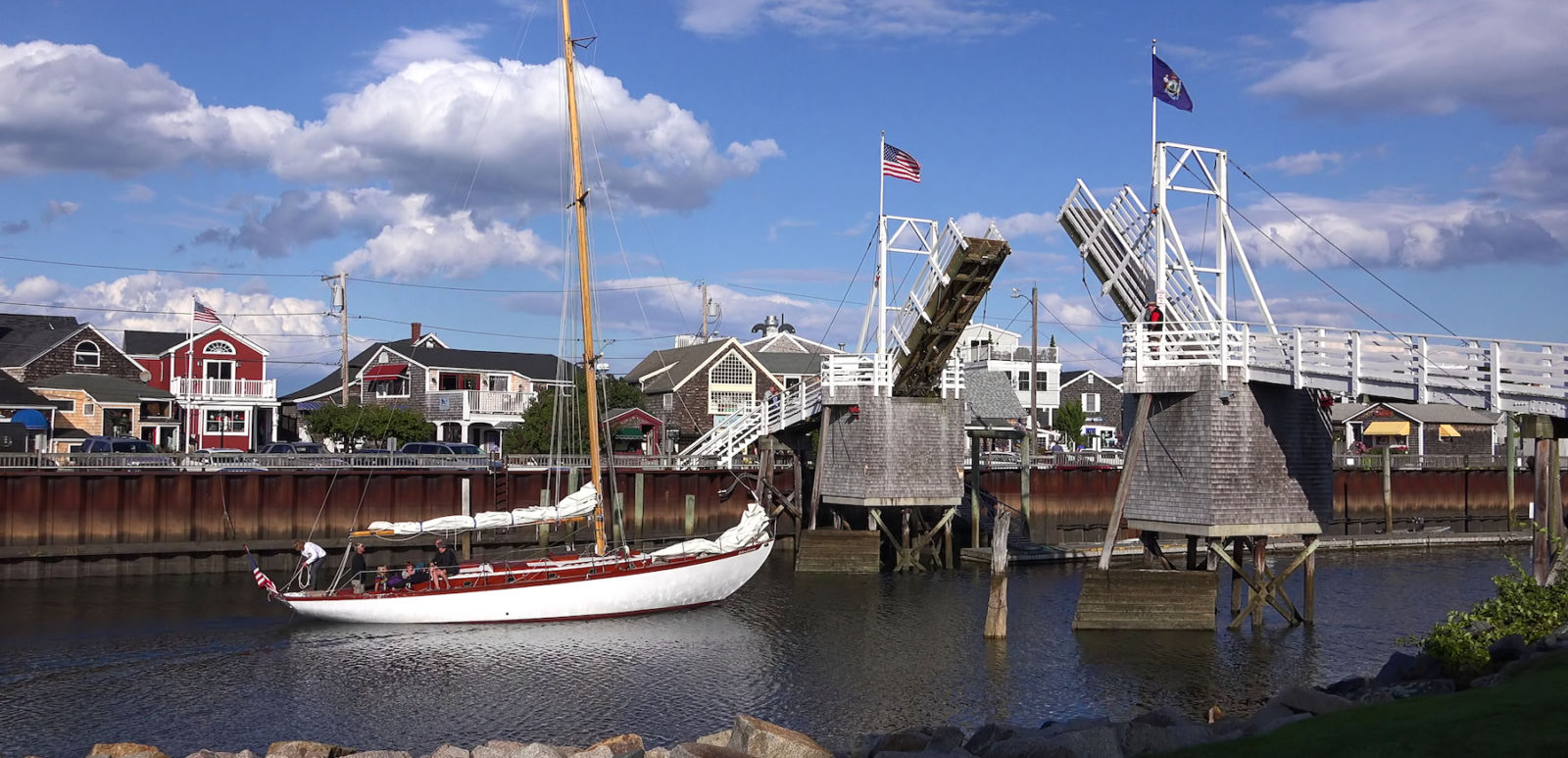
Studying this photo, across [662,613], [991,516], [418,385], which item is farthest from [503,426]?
[662,613]

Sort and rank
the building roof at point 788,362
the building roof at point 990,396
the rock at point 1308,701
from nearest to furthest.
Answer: the rock at point 1308,701, the building roof at point 990,396, the building roof at point 788,362

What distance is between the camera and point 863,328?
41969 millimetres

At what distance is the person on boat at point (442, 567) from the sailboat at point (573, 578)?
176 millimetres

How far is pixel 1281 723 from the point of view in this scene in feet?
47.3

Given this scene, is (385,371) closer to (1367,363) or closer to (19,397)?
(19,397)

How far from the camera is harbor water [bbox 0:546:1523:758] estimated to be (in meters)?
21.6

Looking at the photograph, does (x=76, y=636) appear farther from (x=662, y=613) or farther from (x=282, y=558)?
(x=662, y=613)

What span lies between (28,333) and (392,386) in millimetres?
18418

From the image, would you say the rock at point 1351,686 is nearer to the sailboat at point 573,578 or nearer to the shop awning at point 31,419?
the sailboat at point 573,578

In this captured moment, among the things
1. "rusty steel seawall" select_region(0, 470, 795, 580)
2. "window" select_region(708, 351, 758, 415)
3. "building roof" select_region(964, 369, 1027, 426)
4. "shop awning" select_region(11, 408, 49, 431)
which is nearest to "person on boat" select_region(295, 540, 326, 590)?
"rusty steel seawall" select_region(0, 470, 795, 580)

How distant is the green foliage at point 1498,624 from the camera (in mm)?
16859

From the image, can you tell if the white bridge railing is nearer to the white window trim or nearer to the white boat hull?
the white boat hull

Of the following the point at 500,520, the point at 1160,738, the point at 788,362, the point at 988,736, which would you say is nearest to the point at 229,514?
the point at 500,520

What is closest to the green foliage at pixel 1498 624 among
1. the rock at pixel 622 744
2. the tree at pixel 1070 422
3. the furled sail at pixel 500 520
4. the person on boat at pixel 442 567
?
the rock at pixel 622 744
